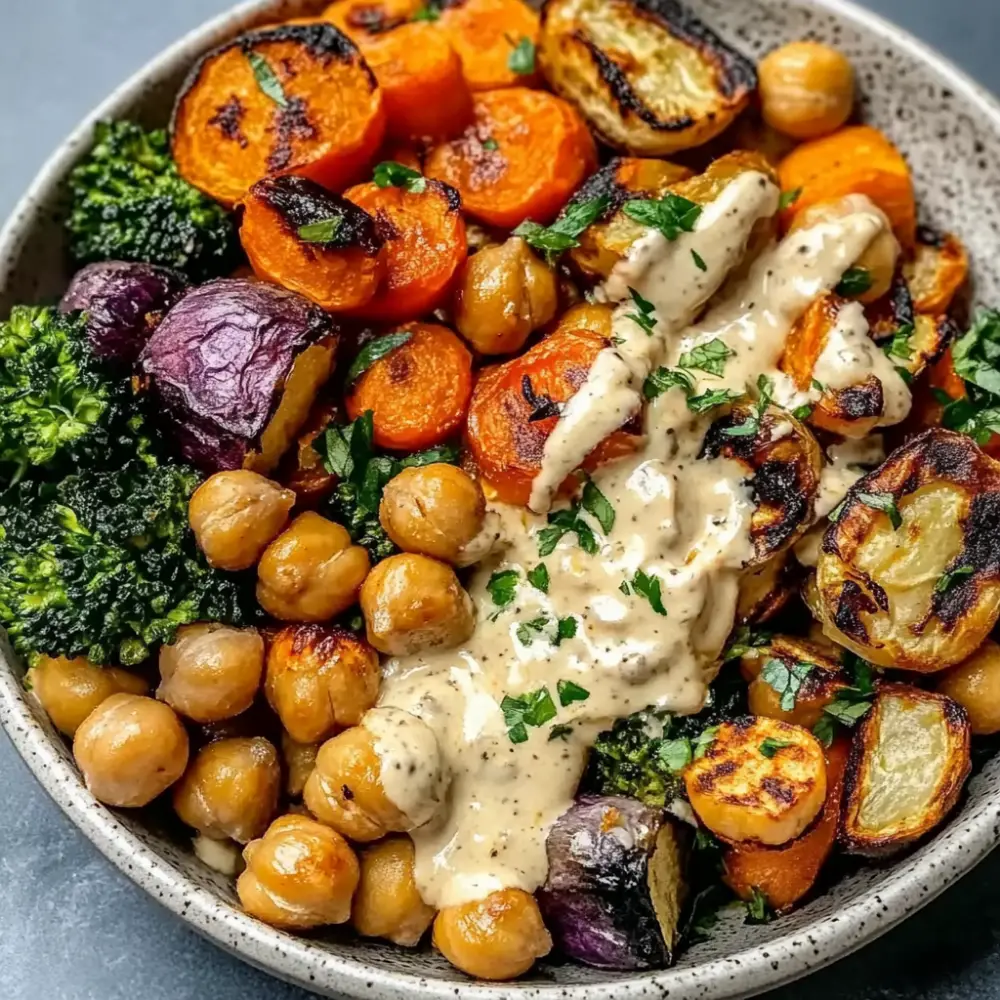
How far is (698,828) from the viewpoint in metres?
2.30

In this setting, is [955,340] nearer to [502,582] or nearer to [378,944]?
[502,582]

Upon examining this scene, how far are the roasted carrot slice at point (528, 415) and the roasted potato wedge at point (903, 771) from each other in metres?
0.62

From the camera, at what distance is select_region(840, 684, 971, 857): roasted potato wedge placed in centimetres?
217

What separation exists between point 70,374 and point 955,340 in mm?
1578

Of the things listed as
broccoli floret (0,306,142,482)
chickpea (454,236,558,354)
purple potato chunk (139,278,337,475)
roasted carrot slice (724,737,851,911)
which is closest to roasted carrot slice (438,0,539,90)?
chickpea (454,236,558,354)

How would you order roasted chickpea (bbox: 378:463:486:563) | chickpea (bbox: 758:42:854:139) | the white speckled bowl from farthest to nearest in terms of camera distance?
1. chickpea (bbox: 758:42:854:139)
2. roasted chickpea (bbox: 378:463:486:563)
3. the white speckled bowl

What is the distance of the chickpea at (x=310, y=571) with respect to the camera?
225cm

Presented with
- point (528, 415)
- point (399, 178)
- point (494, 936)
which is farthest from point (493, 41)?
point (494, 936)

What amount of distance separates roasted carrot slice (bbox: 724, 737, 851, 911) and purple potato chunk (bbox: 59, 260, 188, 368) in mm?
1335

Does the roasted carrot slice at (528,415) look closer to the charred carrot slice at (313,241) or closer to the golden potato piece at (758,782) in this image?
the charred carrot slice at (313,241)

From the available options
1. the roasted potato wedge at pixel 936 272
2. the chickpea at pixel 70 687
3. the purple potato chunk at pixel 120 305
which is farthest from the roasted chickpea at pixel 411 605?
the roasted potato wedge at pixel 936 272

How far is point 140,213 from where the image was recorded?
254 centimetres

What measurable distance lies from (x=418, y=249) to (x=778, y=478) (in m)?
0.74

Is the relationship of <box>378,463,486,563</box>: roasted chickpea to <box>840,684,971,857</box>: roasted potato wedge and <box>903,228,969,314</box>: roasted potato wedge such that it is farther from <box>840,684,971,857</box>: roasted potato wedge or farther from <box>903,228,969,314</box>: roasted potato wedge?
<box>903,228,969,314</box>: roasted potato wedge
